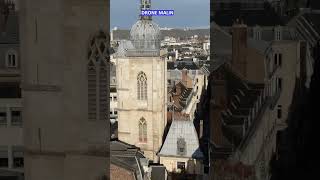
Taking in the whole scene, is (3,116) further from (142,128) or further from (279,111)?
(142,128)

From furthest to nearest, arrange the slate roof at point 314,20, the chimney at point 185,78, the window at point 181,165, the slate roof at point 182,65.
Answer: the slate roof at point 182,65 → the chimney at point 185,78 → the window at point 181,165 → the slate roof at point 314,20

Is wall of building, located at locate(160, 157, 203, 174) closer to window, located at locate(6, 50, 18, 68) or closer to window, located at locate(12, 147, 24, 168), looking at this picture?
window, located at locate(12, 147, 24, 168)

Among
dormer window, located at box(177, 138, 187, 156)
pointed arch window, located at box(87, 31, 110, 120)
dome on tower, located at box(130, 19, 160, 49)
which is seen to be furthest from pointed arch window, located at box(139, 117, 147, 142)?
pointed arch window, located at box(87, 31, 110, 120)

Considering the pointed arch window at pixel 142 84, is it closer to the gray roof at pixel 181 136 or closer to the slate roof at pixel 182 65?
the gray roof at pixel 181 136

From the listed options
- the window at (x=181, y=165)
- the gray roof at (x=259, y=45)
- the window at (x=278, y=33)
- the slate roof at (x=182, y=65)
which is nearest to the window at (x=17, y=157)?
the gray roof at (x=259, y=45)

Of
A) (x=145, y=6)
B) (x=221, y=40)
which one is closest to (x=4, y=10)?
(x=221, y=40)

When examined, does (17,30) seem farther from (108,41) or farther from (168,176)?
(168,176)
